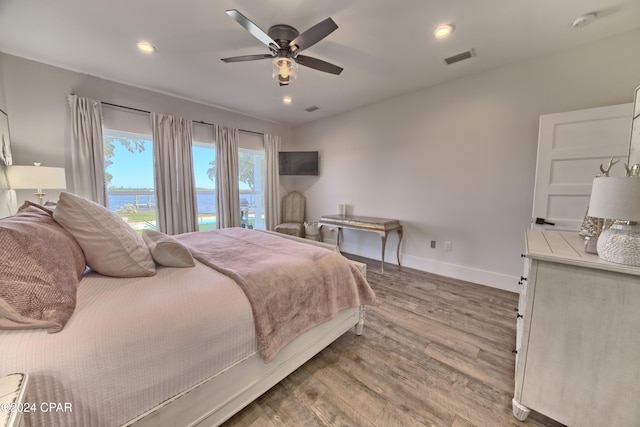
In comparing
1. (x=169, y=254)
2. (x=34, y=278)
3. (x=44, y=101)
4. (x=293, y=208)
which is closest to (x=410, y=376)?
(x=169, y=254)

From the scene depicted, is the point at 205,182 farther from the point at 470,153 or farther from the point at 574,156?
the point at 574,156

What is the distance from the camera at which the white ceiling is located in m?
1.76

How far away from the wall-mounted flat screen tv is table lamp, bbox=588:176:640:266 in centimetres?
394

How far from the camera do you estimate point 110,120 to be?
9.88ft

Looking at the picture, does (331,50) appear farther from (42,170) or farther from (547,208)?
(42,170)

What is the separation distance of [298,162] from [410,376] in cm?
398

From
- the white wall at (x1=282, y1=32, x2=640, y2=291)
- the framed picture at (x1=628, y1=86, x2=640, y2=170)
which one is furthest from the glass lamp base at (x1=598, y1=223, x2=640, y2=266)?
the white wall at (x1=282, y1=32, x2=640, y2=291)

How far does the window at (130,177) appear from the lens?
314cm

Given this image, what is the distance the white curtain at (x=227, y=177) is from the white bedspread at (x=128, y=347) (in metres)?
2.77

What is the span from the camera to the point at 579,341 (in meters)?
1.09

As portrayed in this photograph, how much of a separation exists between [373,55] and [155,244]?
8.62ft

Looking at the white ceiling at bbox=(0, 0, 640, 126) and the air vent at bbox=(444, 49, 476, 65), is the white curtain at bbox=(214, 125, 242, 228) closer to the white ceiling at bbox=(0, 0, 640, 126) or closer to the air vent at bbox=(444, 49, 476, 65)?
the white ceiling at bbox=(0, 0, 640, 126)

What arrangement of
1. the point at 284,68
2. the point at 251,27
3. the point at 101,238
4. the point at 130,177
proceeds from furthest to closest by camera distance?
1. the point at 130,177
2. the point at 284,68
3. the point at 251,27
4. the point at 101,238

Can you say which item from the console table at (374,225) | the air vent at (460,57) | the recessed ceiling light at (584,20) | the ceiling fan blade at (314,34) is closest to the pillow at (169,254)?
the ceiling fan blade at (314,34)
